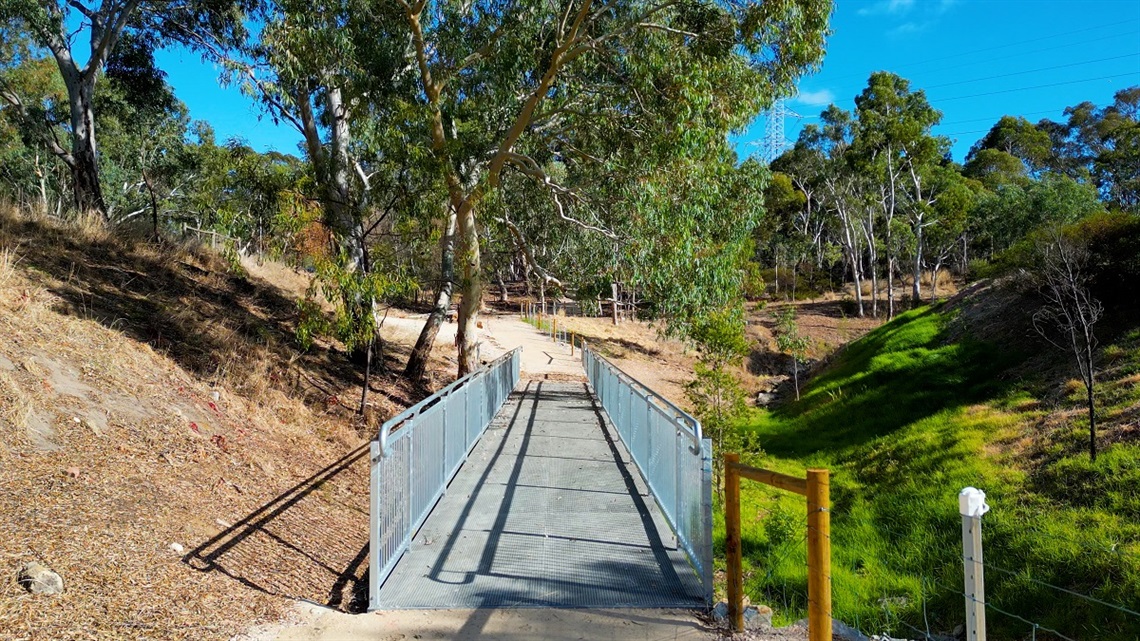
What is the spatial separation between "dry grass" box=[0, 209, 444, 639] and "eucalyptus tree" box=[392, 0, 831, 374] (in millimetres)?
4622

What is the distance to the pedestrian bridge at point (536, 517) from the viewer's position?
521cm

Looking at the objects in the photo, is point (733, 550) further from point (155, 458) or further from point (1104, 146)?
point (1104, 146)

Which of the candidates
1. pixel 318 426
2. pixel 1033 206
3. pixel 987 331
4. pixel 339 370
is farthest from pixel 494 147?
pixel 1033 206

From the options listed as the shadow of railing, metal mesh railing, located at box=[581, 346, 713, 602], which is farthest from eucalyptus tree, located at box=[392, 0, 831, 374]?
the shadow of railing

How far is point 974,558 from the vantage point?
131 inches

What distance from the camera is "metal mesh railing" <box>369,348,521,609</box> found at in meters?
5.06

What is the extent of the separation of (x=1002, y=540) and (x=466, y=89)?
1294 cm

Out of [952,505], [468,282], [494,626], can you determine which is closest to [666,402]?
[494,626]

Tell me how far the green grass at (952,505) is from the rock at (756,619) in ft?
3.42

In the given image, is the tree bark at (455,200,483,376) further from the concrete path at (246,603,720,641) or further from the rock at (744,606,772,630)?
the rock at (744,606,772,630)

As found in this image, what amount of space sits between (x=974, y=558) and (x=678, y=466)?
3095mm

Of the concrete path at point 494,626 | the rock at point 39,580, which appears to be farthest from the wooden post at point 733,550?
the rock at point 39,580

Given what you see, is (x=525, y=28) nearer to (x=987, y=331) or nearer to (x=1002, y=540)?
(x=1002, y=540)

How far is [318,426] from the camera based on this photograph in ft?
36.7
